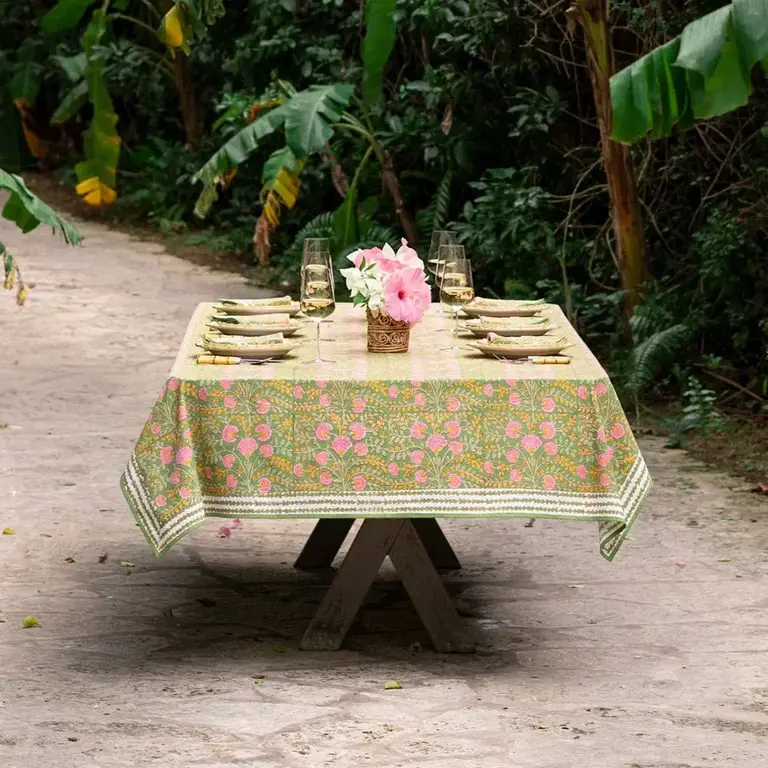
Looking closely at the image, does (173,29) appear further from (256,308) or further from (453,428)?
(453,428)

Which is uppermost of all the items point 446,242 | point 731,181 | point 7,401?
point 446,242

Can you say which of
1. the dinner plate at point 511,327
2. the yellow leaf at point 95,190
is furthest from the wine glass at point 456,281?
the yellow leaf at point 95,190

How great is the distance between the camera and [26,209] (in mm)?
7297

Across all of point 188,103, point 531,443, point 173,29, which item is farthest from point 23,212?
point 188,103

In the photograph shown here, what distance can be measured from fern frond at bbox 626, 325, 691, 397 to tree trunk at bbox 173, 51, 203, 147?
7.53 meters

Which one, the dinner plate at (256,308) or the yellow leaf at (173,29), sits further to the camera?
the yellow leaf at (173,29)

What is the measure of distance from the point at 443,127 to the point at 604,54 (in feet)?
9.73

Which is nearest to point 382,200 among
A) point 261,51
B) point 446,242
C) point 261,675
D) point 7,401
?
point 261,51

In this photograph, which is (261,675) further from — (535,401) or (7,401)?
(7,401)

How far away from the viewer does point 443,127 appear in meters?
11.3

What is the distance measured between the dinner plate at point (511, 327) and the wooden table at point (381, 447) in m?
0.43

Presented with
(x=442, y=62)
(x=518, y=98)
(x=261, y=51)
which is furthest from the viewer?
(x=261, y=51)

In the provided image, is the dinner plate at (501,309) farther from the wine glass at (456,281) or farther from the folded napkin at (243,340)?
the folded napkin at (243,340)

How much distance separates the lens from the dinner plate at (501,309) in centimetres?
527
